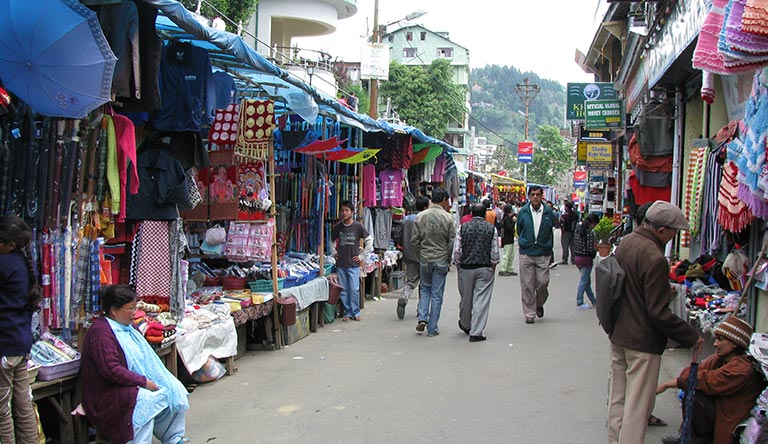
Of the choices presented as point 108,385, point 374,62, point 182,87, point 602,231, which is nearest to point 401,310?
point 602,231

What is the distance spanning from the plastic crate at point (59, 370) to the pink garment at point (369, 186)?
9.54 m

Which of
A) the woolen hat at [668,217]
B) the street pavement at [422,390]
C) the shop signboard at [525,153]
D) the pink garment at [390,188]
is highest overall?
the shop signboard at [525,153]

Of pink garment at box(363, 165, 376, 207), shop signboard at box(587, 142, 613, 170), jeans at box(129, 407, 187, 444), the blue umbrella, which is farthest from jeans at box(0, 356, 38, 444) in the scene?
shop signboard at box(587, 142, 613, 170)

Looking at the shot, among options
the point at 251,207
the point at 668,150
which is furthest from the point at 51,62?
the point at 668,150

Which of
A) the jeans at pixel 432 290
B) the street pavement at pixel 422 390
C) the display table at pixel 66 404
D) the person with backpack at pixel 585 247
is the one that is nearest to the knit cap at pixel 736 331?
the street pavement at pixel 422 390

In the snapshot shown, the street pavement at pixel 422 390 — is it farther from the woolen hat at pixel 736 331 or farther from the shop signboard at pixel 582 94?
the shop signboard at pixel 582 94

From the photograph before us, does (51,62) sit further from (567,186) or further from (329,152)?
(567,186)

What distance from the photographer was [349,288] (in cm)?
1203

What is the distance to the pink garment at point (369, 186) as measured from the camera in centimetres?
1501

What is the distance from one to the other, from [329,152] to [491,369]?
15.4 feet

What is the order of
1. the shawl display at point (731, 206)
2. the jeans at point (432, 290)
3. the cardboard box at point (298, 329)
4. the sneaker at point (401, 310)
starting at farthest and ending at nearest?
the sneaker at point (401, 310) < the jeans at point (432, 290) < the cardboard box at point (298, 329) < the shawl display at point (731, 206)

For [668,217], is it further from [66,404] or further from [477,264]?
[477,264]

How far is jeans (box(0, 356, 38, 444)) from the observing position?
4.73 m

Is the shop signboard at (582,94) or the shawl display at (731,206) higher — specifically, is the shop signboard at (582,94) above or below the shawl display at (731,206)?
above
